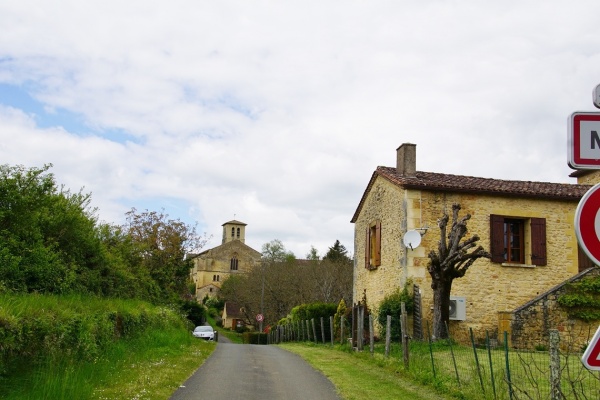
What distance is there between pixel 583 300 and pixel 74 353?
51.0 ft

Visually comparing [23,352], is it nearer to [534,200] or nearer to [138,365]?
[138,365]

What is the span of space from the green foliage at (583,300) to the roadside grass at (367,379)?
260 inches

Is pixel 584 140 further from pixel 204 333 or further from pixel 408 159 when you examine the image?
pixel 204 333

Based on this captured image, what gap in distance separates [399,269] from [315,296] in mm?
29229

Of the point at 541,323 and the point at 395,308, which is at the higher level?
the point at 395,308

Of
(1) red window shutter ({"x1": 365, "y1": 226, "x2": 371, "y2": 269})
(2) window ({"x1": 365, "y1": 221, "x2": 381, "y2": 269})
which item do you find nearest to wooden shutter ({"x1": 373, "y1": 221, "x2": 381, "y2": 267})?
(2) window ({"x1": 365, "y1": 221, "x2": 381, "y2": 269})

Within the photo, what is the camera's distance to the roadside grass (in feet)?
34.3

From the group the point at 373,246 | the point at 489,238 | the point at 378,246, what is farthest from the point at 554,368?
the point at 373,246

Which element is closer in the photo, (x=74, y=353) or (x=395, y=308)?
(x=74, y=353)

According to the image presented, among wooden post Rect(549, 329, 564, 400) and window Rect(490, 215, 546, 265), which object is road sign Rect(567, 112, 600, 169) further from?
window Rect(490, 215, 546, 265)

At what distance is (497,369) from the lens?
413 inches

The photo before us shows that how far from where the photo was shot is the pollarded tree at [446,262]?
16.8 meters

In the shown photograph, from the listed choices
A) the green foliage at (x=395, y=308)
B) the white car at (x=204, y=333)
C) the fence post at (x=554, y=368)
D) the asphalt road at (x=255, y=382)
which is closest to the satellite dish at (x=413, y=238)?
the green foliage at (x=395, y=308)

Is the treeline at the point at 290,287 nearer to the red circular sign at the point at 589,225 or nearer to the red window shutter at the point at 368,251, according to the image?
the red window shutter at the point at 368,251
